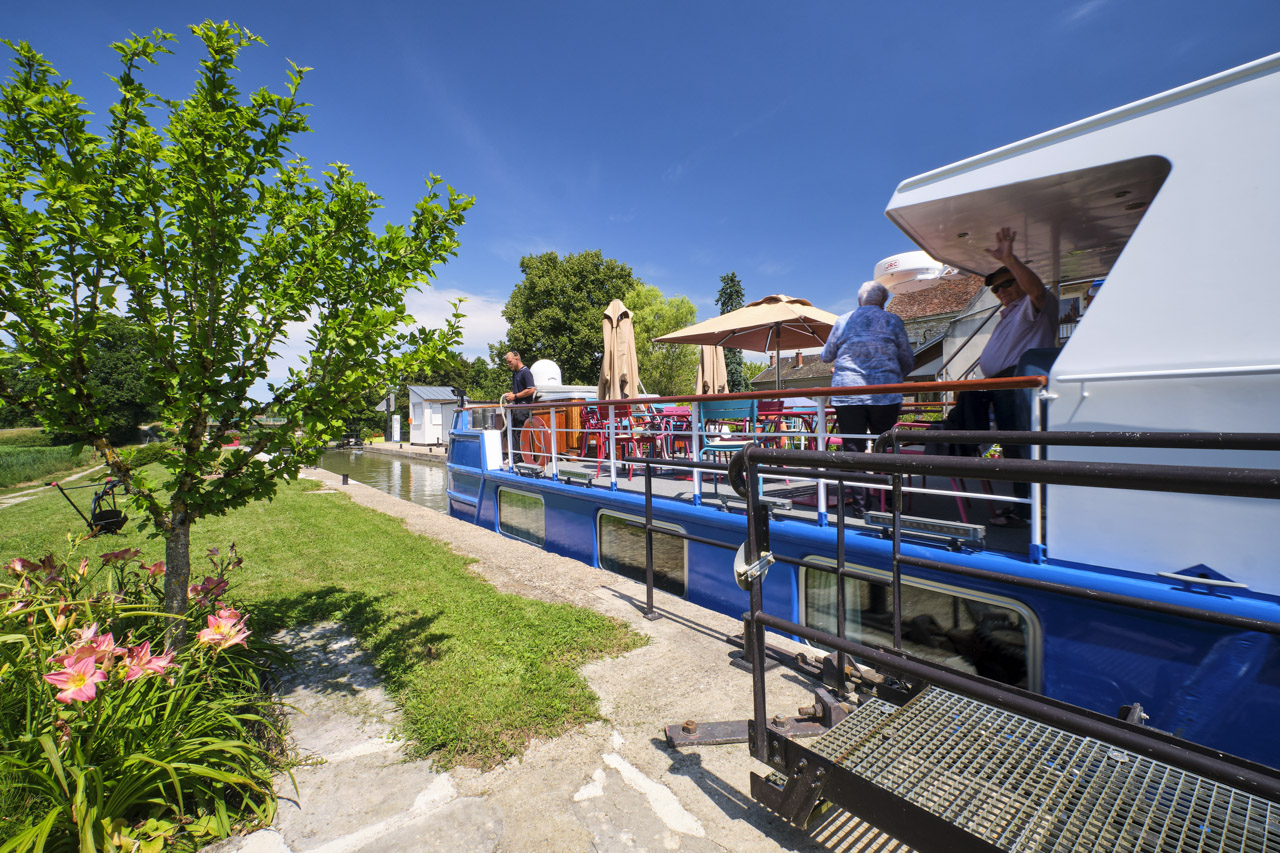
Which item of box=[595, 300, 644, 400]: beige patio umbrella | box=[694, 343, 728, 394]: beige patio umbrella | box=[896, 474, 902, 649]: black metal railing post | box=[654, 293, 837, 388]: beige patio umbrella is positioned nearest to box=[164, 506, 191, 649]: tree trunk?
box=[896, 474, 902, 649]: black metal railing post

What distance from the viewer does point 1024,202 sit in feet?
11.4

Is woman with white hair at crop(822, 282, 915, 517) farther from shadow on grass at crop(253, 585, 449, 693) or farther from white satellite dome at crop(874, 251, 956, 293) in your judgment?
shadow on grass at crop(253, 585, 449, 693)

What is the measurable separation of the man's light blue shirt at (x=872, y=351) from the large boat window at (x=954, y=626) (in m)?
1.36

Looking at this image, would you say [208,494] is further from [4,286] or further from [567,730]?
[567,730]

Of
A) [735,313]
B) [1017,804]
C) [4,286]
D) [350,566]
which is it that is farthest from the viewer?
[735,313]

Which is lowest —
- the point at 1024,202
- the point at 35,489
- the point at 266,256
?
the point at 35,489

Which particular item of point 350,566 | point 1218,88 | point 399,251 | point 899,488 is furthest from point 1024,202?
point 350,566

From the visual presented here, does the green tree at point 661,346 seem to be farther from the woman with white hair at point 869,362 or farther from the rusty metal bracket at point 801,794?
the rusty metal bracket at point 801,794

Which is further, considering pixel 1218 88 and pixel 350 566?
pixel 350 566

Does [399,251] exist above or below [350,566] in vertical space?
above

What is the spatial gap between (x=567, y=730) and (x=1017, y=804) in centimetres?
173

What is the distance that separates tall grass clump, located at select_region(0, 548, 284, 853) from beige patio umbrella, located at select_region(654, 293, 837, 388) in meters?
5.82

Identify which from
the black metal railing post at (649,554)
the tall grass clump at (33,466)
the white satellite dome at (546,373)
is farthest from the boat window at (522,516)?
the tall grass clump at (33,466)

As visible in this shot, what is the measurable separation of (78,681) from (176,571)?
104 cm
